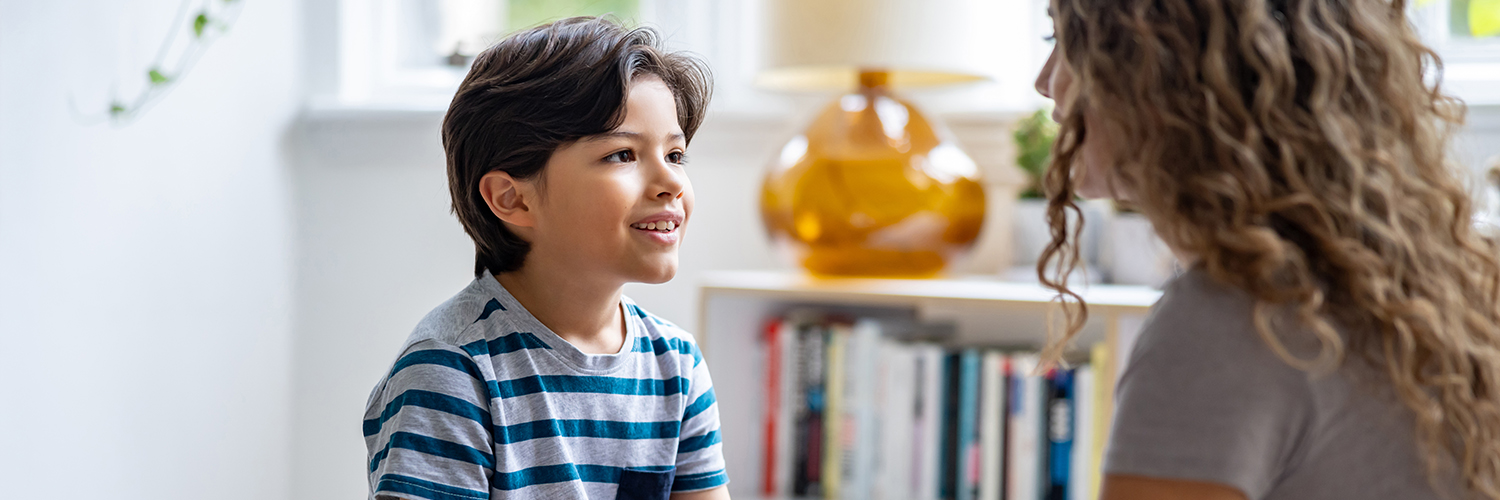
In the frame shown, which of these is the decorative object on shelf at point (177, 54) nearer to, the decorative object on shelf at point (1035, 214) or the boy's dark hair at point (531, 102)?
the boy's dark hair at point (531, 102)

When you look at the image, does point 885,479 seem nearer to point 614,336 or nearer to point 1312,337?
point 614,336

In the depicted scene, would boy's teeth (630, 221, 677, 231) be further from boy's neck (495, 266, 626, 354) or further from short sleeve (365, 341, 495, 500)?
short sleeve (365, 341, 495, 500)

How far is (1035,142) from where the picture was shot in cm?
162

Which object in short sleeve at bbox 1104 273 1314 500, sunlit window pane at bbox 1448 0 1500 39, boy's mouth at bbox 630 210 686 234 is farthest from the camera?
sunlit window pane at bbox 1448 0 1500 39

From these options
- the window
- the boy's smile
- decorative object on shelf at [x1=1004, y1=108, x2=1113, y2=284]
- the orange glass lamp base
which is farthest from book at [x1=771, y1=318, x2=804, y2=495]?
the window

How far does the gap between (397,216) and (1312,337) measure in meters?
1.54

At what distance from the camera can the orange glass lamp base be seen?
155cm

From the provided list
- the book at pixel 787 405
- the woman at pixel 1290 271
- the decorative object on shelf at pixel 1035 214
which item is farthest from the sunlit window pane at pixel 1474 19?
the woman at pixel 1290 271

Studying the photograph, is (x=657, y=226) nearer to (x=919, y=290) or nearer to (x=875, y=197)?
(x=919, y=290)

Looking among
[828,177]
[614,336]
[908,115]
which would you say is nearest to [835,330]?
[828,177]

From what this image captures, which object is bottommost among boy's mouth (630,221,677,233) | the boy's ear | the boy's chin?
the boy's chin

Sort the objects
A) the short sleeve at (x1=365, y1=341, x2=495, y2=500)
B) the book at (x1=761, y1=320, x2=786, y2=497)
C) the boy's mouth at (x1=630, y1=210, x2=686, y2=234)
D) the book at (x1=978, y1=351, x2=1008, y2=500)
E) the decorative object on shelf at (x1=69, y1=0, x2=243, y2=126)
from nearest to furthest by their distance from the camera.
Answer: the short sleeve at (x1=365, y1=341, x2=495, y2=500) → the boy's mouth at (x1=630, y1=210, x2=686, y2=234) → the decorative object on shelf at (x1=69, y1=0, x2=243, y2=126) → the book at (x1=978, y1=351, x2=1008, y2=500) → the book at (x1=761, y1=320, x2=786, y2=497)

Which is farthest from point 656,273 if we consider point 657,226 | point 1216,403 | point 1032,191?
point 1032,191

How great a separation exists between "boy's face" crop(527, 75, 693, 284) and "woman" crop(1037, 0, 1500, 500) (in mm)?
324
